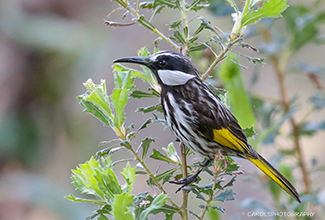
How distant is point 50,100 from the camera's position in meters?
4.29

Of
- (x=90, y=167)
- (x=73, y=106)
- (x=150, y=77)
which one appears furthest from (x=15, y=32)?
(x=90, y=167)

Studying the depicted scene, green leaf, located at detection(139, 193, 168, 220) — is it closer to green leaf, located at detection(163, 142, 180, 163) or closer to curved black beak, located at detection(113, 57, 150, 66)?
green leaf, located at detection(163, 142, 180, 163)

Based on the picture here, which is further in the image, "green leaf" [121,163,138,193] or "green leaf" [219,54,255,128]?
"green leaf" [219,54,255,128]

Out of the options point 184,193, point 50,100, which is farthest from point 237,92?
point 50,100

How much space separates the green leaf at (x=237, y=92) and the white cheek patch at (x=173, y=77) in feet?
1.18

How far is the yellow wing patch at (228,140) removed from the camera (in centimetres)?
161

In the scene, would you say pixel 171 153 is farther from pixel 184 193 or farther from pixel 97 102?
pixel 97 102

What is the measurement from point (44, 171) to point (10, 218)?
57 centimetres

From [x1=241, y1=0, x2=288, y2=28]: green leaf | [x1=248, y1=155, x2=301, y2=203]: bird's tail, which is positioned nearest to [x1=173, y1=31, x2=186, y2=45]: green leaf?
[x1=241, y1=0, x2=288, y2=28]: green leaf

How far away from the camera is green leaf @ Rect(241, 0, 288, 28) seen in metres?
1.11

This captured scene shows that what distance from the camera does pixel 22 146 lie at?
13.0ft

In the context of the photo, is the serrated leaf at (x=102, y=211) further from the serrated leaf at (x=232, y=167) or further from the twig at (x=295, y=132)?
the twig at (x=295, y=132)

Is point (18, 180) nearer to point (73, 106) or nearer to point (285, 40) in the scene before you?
point (73, 106)

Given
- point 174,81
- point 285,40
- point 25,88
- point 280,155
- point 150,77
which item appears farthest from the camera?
point 25,88
